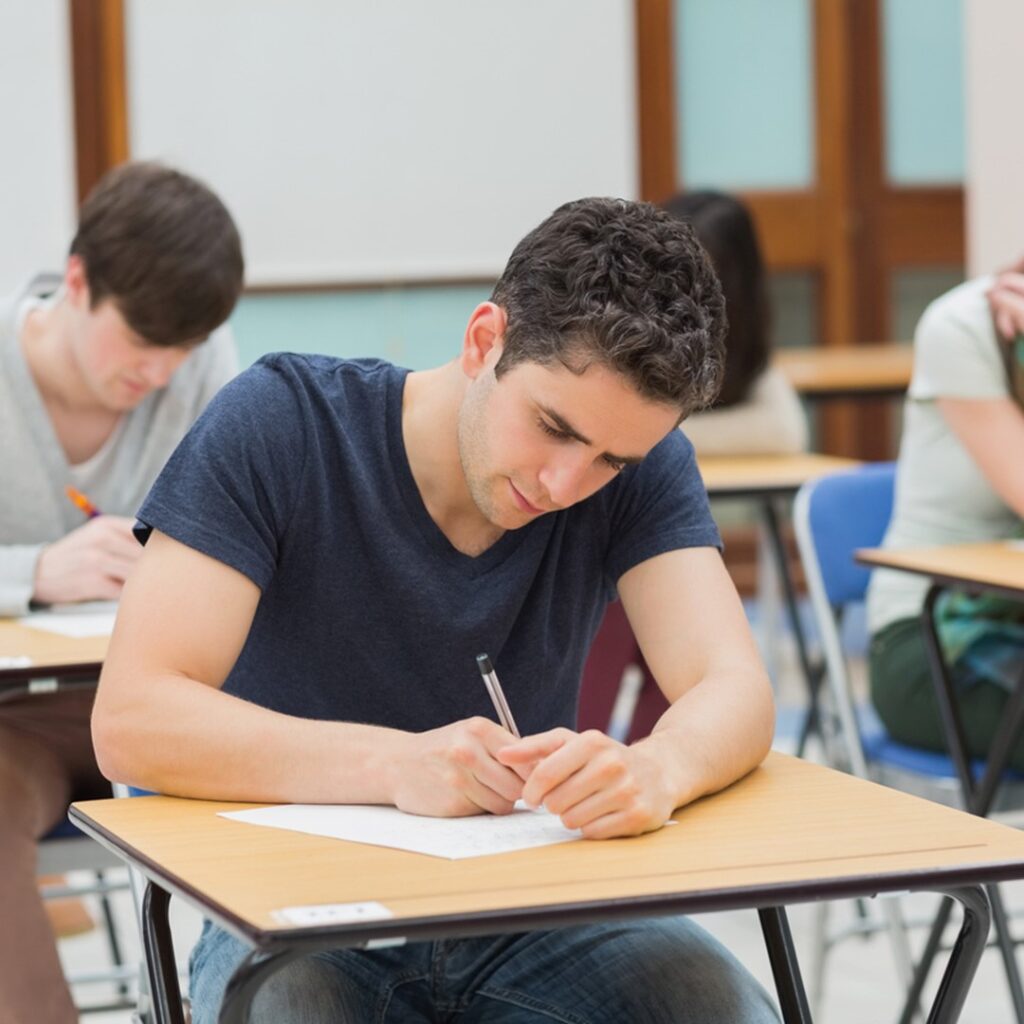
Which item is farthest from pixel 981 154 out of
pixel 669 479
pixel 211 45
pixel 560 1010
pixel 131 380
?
pixel 560 1010

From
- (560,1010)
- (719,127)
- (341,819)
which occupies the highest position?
(719,127)

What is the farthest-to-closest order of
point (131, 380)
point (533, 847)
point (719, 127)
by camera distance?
1. point (719, 127)
2. point (131, 380)
3. point (533, 847)

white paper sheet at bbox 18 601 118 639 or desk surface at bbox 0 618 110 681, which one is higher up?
desk surface at bbox 0 618 110 681

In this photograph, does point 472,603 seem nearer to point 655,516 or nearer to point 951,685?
point 655,516

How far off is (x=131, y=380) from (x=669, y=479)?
111 cm

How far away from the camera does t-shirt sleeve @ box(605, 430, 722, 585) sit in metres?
1.78

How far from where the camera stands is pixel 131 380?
266cm

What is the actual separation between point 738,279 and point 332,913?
3428mm

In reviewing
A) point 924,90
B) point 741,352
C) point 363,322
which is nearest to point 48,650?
point 741,352

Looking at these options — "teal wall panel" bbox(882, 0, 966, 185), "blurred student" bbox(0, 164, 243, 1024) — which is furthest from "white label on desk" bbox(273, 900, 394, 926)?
"teal wall panel" bbox(882, 0, 966, 185)

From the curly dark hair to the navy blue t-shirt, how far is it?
0.21 m

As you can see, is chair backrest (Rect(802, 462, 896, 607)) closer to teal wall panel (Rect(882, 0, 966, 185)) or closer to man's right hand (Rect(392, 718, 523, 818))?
man's right hand (Rect(392, 718, 523, 818))

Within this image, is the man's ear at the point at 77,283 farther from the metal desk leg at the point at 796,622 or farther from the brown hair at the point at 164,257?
the metal desk leg at the point at 796,622

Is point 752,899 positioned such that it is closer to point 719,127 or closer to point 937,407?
point 937,407
